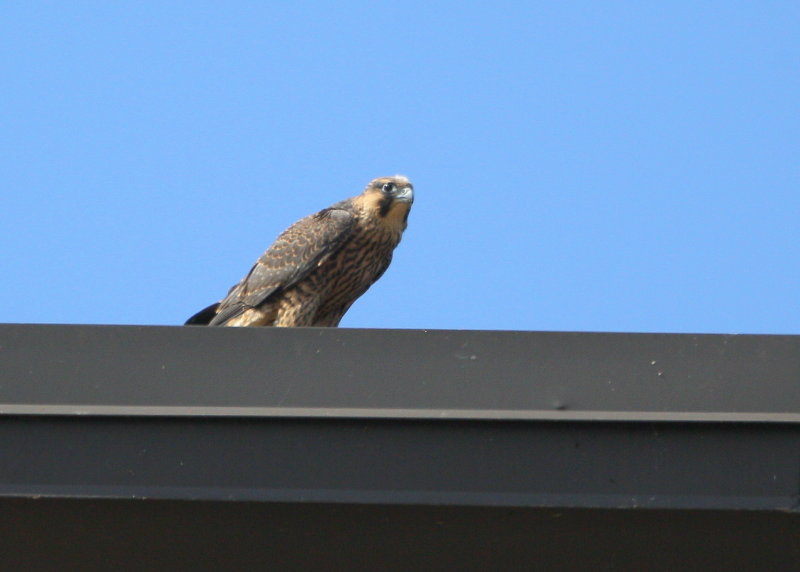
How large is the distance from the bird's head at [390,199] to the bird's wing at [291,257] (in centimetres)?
13

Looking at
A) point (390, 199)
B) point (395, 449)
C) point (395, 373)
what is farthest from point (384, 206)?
point (395, 449)

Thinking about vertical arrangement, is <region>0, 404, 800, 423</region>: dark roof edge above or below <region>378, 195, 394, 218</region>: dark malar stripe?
below

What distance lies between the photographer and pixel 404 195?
248 inches

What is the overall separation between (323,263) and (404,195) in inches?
22.4

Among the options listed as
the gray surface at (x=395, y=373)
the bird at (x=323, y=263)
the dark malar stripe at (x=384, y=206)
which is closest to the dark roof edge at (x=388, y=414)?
the gray surface at (x=395, y=373)

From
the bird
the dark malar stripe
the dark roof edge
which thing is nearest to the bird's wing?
the bird

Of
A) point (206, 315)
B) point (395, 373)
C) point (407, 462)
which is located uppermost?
point (206, 315)

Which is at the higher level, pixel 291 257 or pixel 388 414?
pixel 291 257

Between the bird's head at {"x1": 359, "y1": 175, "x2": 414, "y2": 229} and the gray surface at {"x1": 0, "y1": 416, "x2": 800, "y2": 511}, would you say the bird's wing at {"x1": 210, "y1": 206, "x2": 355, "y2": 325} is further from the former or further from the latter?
the gray surface at {"x1": 0, "y1": 416, "x2": 800, "y2": 511}

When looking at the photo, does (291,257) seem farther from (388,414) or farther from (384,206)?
(388,414)

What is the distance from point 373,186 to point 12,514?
414cm

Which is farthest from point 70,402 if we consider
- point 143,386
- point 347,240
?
point 347,240

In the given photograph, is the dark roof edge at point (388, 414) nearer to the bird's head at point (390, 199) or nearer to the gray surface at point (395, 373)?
the gray surface at point (395, 373)

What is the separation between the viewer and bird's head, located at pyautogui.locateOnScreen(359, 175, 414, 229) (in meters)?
6.26
